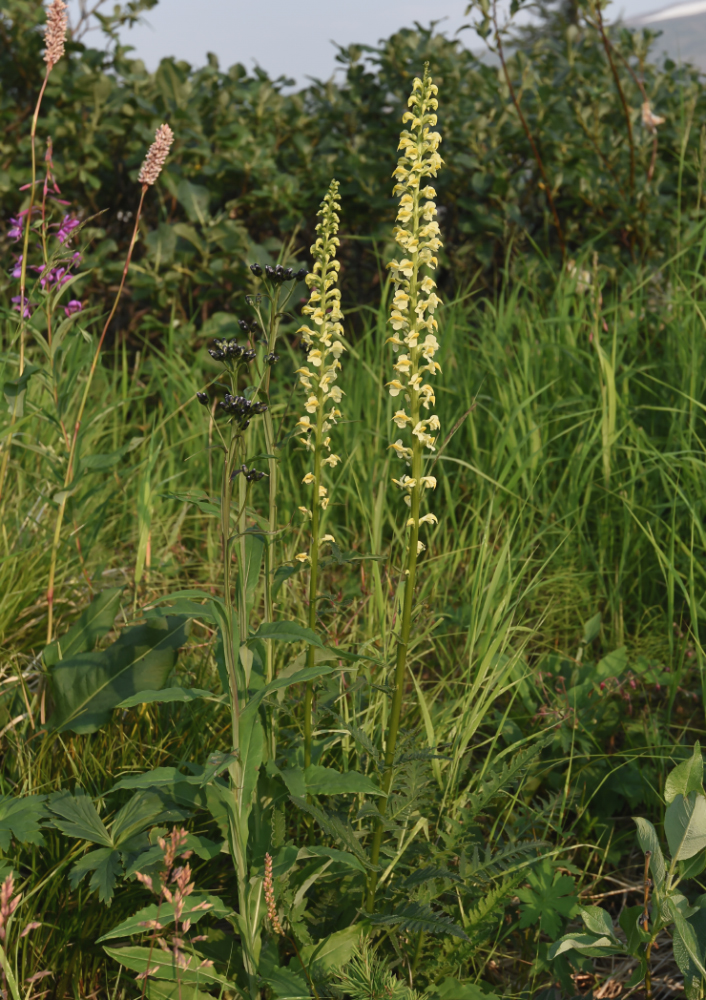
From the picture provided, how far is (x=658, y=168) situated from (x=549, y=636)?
309 centimetres

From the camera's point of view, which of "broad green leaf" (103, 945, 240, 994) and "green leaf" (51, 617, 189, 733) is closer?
"broad green leaf" (103, 945, 240, 994)

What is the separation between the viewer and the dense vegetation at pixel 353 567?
167cm

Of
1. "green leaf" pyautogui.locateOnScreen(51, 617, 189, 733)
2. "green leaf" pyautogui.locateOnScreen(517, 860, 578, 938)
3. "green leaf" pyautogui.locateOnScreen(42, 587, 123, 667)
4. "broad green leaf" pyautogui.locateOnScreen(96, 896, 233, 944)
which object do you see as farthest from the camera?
"green leaf" pyautogui.locateOnScreen(42, 587, 123, 667)

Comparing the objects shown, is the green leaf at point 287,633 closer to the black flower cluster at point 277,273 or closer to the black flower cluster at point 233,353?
the black flower cluster at point 233,353

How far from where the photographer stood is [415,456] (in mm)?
1640

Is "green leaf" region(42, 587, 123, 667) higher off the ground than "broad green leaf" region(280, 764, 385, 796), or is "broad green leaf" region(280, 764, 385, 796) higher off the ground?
"green leaf" region(42, 587, 123, 667)

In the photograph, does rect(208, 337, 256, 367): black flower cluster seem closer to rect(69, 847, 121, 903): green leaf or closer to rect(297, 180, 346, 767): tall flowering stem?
rect(297, 180, 346, 767): tall flowering stem

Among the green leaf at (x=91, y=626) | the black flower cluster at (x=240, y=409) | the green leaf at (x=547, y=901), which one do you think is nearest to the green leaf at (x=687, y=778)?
the green leaf at (x=547, y=901)

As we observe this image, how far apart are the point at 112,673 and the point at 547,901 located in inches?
46.2

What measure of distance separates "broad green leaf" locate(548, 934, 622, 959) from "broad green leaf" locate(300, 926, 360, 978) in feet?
1.37

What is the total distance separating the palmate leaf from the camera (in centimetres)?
155

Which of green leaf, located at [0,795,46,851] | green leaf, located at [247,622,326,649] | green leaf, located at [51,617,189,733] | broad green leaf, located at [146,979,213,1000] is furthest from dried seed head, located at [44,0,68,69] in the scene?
broad green leaf, located at [146,979,213,1000]

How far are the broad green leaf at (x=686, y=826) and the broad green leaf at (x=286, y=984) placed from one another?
80 cm

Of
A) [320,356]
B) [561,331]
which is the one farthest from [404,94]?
[320,356]
